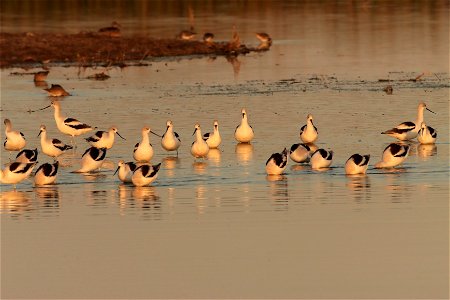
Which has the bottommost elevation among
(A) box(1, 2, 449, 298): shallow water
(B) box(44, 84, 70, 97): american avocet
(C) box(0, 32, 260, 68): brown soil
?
(A) box(1, 2, 449, 298): shallow water

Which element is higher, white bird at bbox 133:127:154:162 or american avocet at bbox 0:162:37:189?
white bird at bbox 133:127:154:162

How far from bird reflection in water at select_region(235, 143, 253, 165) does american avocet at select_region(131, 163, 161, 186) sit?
8.92 ft

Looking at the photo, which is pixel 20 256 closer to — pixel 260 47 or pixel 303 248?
pixel 303 248

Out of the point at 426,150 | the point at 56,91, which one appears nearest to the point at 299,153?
the point at 426,150

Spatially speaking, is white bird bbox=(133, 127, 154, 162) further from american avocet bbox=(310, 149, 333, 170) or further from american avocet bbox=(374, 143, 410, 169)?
american avocet bbox=(374, 143, 410, 169)

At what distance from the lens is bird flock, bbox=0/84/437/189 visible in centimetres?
2078

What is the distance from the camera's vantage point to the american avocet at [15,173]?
2059 cm

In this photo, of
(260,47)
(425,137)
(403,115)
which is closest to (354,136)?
(425,137)

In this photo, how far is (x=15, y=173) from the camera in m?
20.6

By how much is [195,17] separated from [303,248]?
46.1 m

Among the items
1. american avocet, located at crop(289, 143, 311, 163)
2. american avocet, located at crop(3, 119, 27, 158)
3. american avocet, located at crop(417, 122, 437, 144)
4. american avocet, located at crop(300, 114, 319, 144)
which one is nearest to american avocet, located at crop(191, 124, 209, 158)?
american avocet, located at crop(289, 143, 311, 163)

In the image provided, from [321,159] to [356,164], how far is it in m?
0.83

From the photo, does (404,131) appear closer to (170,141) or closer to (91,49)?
(170,141)

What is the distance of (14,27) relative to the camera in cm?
5569
